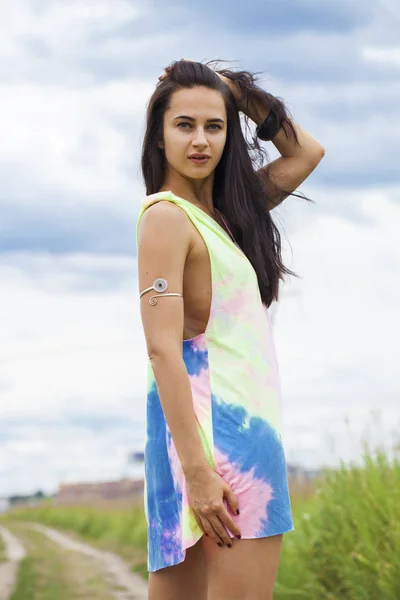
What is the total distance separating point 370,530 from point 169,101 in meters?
3.17

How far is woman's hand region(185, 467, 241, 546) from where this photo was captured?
284 centimetres

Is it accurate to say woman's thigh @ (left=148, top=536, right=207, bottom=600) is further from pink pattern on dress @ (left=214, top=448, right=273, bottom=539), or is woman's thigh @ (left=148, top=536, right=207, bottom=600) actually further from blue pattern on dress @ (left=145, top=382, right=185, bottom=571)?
pink pattern on dress @ (left=214, top=448, right=273, bottom=539)

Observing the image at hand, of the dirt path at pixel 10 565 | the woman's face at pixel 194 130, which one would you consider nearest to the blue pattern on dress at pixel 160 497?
the woman's face at pixel 194 130

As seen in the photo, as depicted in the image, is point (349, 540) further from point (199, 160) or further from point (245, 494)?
point (199, 160)

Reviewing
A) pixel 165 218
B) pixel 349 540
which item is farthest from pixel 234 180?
pixel 349 540

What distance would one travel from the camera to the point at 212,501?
2.84 metres

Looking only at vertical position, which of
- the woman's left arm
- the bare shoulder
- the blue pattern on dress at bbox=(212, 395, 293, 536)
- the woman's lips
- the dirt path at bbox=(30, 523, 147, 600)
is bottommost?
the dirt path at bbox=(30, 523, 147, 600)

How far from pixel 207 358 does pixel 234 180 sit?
0.64 m

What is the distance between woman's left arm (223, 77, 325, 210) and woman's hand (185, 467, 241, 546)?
1.14 meters

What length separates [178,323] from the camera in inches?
116

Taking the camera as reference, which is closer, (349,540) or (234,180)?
(234,180)

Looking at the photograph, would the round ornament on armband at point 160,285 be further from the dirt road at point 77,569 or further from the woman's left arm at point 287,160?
the dirt road at point 77,569

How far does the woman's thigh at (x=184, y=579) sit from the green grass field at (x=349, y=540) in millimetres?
2258

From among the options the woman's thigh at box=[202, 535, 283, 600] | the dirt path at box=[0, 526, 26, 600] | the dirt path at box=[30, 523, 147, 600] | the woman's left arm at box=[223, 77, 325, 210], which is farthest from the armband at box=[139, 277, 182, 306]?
the dirt path at box=[0, 526, 26, 600]
